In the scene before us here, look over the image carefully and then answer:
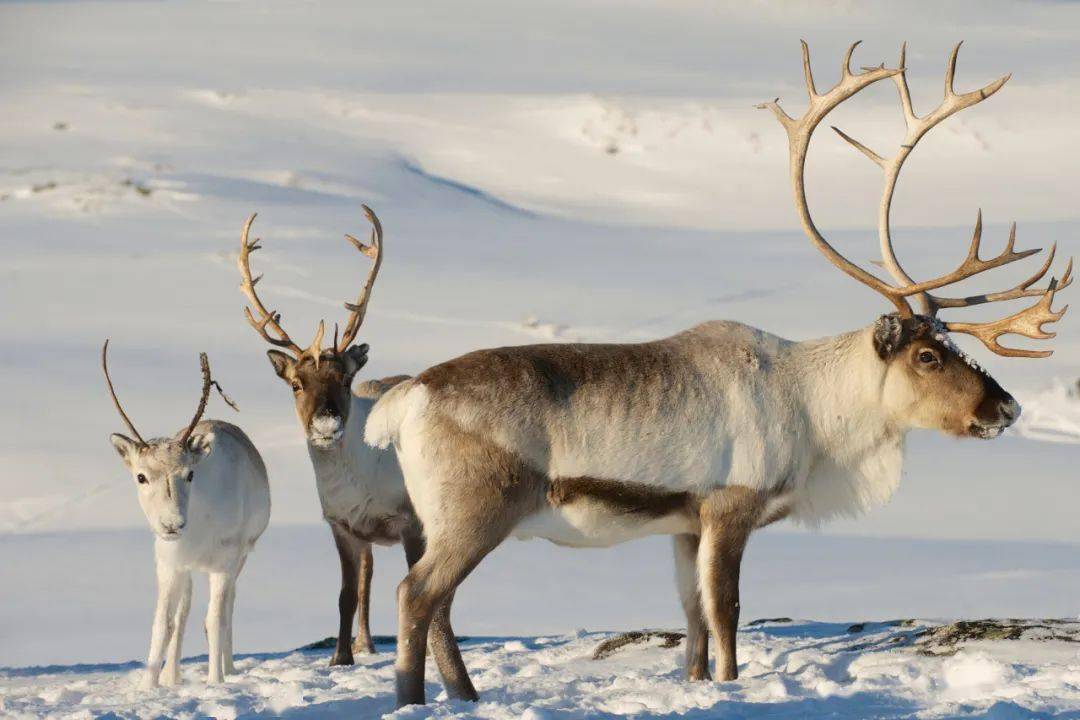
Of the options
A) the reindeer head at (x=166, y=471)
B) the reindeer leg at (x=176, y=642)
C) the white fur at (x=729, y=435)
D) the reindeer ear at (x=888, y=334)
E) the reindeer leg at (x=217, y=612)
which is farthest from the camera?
the reindeer leg at (x=217, y=612)

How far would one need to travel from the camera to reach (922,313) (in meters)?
10.5

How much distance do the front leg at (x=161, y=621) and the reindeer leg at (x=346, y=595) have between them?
3.71 ft

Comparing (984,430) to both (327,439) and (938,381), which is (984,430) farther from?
(327,439)

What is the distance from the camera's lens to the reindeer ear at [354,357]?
10555mm

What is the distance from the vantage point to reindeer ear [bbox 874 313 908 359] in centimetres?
1006

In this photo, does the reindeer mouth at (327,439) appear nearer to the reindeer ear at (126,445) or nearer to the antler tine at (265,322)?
the antler tine at (265,322)

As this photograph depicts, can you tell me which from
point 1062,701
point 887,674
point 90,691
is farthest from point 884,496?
point 90,691

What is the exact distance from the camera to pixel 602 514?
9164mm

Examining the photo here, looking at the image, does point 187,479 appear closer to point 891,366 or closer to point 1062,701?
point 891,366

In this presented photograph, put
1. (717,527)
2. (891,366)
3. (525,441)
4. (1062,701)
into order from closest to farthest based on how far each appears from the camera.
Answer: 1. (1062,701)
2. (525,441)
3. (717,527)
4. (891,366)

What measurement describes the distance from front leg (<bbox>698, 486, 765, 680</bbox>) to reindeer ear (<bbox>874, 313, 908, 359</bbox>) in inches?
49.5

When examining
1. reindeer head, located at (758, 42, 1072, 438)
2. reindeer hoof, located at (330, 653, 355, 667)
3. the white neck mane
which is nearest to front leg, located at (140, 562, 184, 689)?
reindeer hoof, located at (330, 653, 355, 667)

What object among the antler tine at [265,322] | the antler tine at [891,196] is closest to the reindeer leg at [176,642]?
the antler tine at [265,322]

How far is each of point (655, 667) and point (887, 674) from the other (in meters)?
1.72
